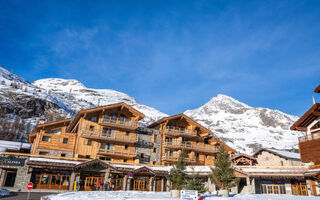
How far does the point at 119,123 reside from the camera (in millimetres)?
38281

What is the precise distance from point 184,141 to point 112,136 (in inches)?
547

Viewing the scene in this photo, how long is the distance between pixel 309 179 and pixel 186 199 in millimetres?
21822

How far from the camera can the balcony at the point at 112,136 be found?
35.0 m

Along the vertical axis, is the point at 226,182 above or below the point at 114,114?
below

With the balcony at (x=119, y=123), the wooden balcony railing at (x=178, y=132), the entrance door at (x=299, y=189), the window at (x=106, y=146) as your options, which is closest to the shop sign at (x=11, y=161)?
the window at (x=106, y=146)

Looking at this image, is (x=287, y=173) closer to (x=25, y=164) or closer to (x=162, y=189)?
(x=162, y=189)

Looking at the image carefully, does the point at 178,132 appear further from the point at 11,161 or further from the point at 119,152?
the point at 11,161

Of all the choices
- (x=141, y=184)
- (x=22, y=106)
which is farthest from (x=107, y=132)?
(x=22, y=106)

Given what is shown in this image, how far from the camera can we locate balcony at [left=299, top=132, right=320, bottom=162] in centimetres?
2542

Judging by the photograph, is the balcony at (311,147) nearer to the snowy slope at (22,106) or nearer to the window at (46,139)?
the window at (46,139)

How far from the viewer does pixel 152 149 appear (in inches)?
1597

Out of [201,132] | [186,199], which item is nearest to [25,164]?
[186,199]

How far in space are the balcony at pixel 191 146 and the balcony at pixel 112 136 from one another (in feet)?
21.8

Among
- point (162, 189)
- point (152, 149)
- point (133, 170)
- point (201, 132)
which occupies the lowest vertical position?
point (162, 189)
